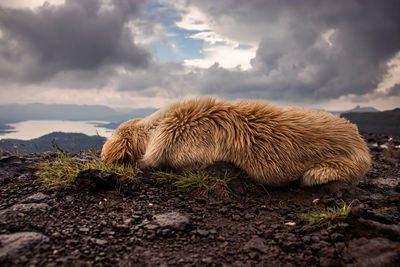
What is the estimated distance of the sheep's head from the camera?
492cm

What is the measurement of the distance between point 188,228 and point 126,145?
7.62 feet

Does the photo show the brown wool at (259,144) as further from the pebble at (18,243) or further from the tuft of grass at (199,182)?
the pebble at (18,243)

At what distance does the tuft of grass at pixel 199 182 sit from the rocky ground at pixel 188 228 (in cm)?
11

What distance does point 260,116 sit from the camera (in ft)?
15.6

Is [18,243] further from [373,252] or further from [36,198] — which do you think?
[373,252]

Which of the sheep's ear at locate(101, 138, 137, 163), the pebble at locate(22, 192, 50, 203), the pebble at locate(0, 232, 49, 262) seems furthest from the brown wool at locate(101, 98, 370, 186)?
the pebble at locate(0, 232, 49, 262)

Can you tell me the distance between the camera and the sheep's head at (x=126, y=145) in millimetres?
4918

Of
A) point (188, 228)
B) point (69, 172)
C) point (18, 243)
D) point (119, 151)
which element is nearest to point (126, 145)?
point (119, 151)

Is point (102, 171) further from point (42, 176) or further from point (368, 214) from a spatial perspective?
point (368, 214)

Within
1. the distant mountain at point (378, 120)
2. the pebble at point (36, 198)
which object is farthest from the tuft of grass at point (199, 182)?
the distant mountain at point (378, 120)

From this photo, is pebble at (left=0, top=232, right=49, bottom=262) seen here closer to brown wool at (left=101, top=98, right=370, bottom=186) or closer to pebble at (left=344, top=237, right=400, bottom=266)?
brown wool at (left=101, top=98, right=370, bottom=186)

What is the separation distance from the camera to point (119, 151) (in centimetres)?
493

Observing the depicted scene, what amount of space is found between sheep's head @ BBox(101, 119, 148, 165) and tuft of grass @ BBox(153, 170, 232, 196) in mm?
694

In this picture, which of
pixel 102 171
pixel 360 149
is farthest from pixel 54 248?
pixel 360 149
